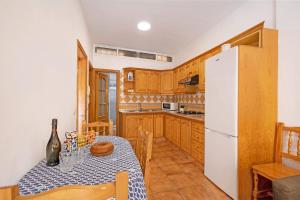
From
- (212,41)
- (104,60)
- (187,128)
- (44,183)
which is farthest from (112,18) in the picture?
(44,183)

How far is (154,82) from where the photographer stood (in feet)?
15.2

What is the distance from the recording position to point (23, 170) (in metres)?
0.89

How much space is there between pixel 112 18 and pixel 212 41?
2.12 meters

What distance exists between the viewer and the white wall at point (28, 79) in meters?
0.76

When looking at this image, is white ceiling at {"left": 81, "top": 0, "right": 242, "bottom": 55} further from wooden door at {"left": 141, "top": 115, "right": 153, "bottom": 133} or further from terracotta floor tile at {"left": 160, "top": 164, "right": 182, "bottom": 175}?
→ terracotta floor tile at {"left": 160, "top": 164, "right": 182, "bottom": 175}

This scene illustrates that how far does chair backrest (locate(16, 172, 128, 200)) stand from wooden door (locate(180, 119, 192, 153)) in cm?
270

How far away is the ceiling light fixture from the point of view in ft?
9.76

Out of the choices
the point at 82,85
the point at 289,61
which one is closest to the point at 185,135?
the point at 289,61

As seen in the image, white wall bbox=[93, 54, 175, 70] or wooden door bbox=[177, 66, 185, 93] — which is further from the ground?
white wall bbox=[93, 54, 175, 70]

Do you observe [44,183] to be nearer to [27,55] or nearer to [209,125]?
[27,55]

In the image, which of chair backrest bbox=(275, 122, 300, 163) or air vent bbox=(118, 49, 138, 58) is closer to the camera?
chair backrest bbox=(275, 122, 300, 163)

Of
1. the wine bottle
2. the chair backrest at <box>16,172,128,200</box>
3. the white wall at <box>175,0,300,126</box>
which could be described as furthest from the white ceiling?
the chair backrest at <box>16,172,128,200</box>

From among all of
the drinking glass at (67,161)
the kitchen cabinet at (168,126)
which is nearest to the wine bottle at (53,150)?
the drinking glass at (67,161)

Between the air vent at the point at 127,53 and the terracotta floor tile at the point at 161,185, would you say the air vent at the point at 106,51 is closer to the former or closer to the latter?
the air vent at the point at 127,53
